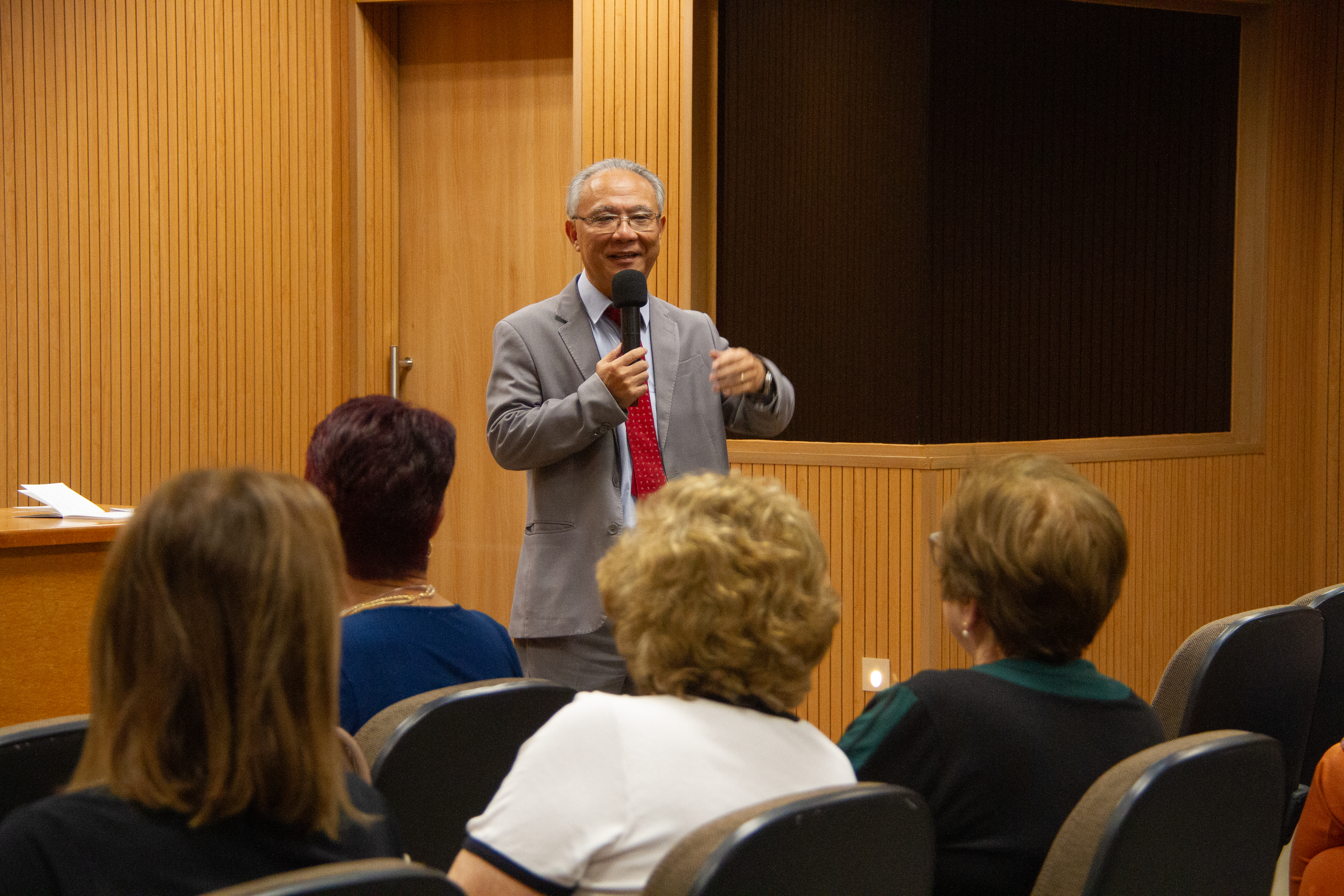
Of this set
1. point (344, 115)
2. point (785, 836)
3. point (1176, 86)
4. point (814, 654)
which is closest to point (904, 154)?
point (1176, 86)

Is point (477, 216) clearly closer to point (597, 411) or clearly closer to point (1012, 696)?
point (597, 411)

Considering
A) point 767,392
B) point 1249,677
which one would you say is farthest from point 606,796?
point 767,392

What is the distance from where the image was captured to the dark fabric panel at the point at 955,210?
13.5ft

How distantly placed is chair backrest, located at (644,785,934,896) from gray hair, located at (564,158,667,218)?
5.90ft

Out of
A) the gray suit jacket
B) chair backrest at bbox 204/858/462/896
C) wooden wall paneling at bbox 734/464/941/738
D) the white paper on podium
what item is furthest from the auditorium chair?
the white paper on podium

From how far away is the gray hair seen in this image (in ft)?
9.17

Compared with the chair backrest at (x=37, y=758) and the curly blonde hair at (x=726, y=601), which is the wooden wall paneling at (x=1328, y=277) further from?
the chair backrest at (x=37, y=758)

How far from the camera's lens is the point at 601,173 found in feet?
9.14

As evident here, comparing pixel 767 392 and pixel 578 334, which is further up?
pixel 578 334

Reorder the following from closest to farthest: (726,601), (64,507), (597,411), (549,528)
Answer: (726,601) < (597,411) < (549,528) < (64,507)

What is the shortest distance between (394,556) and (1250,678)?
4.69 feet

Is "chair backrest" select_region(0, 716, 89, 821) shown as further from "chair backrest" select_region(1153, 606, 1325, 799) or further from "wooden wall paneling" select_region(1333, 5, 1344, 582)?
"wooden wall paneling" select_region(1333, 5, 1344, 582)

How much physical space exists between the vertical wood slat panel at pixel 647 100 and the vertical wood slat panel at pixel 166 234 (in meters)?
0.98

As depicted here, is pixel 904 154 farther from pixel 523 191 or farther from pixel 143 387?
pixel 143 387
